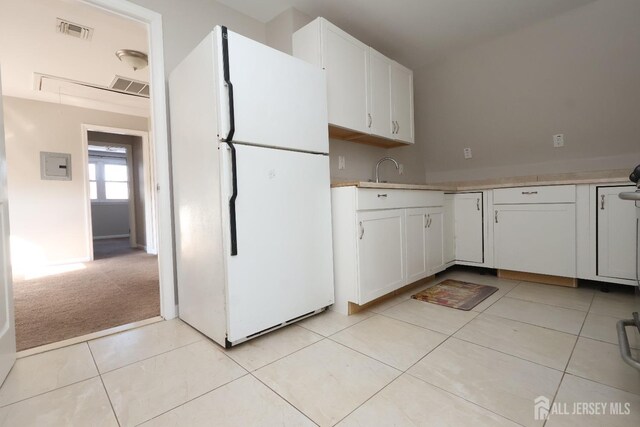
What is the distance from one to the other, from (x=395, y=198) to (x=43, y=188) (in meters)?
5.04

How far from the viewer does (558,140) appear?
2.84 metres

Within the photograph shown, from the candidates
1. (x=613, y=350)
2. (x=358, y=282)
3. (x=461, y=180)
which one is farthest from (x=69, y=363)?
(x=461, y=180)

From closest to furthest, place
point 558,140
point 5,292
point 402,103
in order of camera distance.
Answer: point 5,292
point 558,140
point 402,103

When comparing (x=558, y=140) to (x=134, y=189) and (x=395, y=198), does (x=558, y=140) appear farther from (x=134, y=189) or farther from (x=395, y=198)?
(x=134, y=189)

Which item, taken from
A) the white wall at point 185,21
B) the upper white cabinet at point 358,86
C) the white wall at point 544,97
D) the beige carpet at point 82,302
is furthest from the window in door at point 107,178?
the white wall at point 544,97

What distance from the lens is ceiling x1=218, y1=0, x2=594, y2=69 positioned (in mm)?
2307

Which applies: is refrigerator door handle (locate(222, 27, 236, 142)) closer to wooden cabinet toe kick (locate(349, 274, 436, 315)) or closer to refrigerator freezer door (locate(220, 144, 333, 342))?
refrigerator freezer door (locate(220, 144, 333, 342))

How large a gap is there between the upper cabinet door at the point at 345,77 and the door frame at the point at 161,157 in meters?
1.14

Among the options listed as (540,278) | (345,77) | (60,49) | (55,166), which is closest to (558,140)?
(540,278)

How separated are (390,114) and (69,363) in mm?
→ 2900

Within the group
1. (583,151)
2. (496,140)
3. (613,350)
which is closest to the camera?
(613,350)

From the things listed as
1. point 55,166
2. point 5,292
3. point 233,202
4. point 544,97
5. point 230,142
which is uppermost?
point 544,97

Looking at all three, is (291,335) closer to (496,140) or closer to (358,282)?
(358,282)

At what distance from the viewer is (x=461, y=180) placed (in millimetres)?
3637
